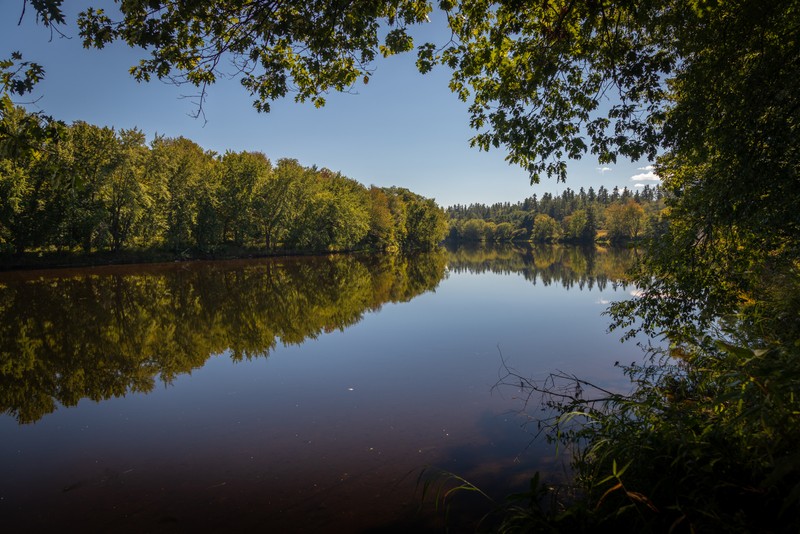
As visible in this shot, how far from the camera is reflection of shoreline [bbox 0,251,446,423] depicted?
1065 centimetres

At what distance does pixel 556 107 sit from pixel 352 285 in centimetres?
2387

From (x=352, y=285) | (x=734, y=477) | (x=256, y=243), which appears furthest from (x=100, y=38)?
(x=256, y=243)

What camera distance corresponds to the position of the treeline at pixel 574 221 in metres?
105

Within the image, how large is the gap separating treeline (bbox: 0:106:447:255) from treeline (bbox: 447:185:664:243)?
242 ft

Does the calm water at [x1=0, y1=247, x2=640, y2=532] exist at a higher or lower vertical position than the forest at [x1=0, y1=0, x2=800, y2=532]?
lower

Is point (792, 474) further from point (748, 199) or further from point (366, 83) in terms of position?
point (366, 83)

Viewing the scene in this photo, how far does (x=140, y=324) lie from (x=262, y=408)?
11.1 meters

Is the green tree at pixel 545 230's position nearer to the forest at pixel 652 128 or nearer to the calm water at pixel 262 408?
the calm water at pixel 262 408

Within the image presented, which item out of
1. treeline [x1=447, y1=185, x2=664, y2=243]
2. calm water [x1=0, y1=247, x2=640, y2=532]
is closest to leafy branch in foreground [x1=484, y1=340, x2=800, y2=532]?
calm water [x1=0, y1=247, x2=640, y2=532]

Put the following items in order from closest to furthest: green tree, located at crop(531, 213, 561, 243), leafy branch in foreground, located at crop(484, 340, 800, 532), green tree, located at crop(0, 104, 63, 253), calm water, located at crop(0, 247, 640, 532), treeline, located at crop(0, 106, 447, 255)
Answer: leafy branch in foreground, located at crop(484, 340, 800, 532)
calm water, located at crop(0, 247, 640, 532)
green tree, located at crop(0, 104, 63, 253)
treeline, located at crop(0, 106, 447, 255)
green tree, located at crop(531, 213, 561, 243)

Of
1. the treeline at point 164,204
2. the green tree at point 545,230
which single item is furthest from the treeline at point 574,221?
the treeline at point 164,204

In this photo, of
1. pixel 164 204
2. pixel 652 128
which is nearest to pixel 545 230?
pixel 164 204

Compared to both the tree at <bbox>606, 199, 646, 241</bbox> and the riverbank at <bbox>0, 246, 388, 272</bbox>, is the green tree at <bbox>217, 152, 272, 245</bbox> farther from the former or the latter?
the tree at <bbox>606, 199, 646, 241</bbox>

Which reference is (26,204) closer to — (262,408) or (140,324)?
(140,324)
